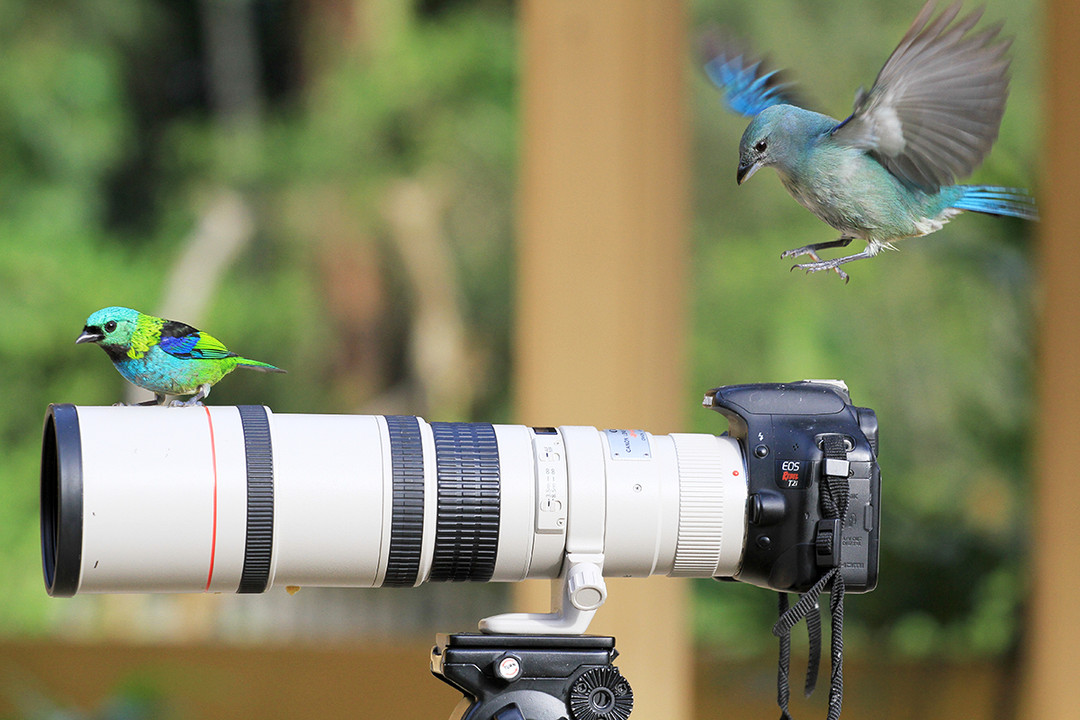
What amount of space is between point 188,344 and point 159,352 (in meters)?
0.03

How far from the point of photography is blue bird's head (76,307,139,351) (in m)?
1.35

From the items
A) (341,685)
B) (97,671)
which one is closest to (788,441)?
(341,685)

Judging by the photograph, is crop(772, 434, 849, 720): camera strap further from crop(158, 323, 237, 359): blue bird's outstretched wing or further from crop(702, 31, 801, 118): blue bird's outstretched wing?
crop(158, 323, 237, 359): blue bird's outstretched wing

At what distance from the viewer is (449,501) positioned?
4.70 ft

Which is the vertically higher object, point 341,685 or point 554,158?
point 554,158

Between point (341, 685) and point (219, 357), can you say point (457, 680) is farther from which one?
point (341, 685)

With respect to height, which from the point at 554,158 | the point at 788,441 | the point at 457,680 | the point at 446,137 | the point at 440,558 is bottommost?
the point at 457,680

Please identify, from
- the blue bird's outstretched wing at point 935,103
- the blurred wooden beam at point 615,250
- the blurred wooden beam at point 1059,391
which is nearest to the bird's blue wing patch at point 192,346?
the blue bird's outstretched wing at point 935,103

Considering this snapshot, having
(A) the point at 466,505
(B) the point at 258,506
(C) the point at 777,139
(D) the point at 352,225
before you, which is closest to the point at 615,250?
(A) the point at 466,505

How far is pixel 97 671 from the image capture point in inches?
165

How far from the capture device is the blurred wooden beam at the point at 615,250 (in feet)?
9.44

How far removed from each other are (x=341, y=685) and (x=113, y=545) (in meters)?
2.99

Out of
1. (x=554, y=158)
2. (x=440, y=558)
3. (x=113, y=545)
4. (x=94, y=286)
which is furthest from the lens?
(x=94, y=286)

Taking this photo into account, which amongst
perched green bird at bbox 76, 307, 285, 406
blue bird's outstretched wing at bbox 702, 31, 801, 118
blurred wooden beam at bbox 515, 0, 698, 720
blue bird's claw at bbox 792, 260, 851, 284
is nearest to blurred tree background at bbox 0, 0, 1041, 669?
blurred wooden beam at bbox 515, 0, 698, 720
